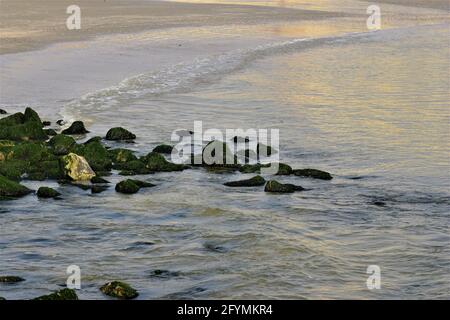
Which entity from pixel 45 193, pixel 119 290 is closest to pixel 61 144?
pixel 45 193

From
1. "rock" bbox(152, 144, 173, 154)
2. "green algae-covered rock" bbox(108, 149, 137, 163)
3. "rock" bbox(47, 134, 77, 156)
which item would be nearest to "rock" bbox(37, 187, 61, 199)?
"green algae-covered rock" bbox(108, 149, 137, 163)

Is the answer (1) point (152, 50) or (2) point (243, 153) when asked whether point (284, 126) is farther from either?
(1) point (152, 50)

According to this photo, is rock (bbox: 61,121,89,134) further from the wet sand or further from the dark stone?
the wet sand

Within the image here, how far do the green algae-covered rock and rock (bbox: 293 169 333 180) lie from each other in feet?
14.6

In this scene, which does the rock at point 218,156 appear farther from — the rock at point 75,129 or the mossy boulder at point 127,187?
the rock at point 75,129

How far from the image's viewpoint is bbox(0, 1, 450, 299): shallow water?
18.3 meters

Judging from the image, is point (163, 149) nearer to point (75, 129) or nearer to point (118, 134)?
point (118, 134)

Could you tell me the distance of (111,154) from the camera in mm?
27000

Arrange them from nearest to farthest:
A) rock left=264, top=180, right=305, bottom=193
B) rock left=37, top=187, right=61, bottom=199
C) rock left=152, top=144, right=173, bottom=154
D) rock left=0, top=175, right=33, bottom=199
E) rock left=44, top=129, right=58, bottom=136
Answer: rock left=37, top=187, right=61, bottom=199
rock left=0, top=175, right=33, bottom=199
rock left=264, top=180, right=305, bottom=193
rock left=152, top=144, right=173, bottom=154
rock left=44, top=129, right=58, bottom=136

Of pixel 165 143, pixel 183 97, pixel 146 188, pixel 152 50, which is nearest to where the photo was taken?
pixel 146 188

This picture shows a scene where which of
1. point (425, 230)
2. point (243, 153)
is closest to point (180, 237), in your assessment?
point (425, 230)

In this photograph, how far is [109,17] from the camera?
238 ft
